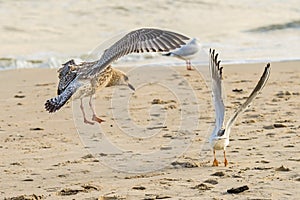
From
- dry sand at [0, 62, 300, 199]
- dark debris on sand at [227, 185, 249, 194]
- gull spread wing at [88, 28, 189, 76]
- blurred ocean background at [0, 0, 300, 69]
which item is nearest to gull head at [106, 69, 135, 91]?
dry sand at [0, 62, 300, 199]

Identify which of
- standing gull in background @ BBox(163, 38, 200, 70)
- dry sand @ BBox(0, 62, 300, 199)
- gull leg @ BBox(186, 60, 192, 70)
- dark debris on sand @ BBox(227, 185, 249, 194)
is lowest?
dark debris on sand @ BBox(227, 185, 249, 194)

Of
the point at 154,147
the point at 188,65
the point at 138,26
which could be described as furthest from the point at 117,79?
the point at 138,26

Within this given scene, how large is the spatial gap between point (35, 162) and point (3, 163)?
0.81 ft

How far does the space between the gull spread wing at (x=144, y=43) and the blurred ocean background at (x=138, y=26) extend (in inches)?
234

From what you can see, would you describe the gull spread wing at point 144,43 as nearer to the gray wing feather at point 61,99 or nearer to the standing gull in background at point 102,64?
the standing gull in background at point 102,64

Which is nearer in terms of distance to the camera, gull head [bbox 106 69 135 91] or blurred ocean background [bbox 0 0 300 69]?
gull head [bbox 106 69 135 91]

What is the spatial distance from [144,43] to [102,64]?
449 mm

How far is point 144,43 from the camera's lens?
6.23 m

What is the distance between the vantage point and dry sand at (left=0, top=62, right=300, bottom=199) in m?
4.98

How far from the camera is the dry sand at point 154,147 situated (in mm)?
4980

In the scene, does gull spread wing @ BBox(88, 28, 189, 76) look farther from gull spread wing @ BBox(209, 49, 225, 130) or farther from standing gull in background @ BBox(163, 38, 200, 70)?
standing gull in background @ BBox(163, 38, 200, 70)

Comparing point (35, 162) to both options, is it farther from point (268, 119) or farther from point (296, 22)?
point (296, 22)

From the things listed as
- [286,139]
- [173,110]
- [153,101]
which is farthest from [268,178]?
[153,101]

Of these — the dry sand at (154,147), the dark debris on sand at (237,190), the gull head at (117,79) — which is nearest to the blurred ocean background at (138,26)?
the dry sand at (154,147)
